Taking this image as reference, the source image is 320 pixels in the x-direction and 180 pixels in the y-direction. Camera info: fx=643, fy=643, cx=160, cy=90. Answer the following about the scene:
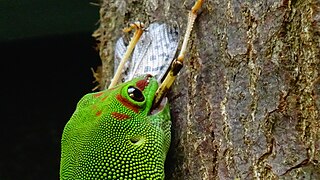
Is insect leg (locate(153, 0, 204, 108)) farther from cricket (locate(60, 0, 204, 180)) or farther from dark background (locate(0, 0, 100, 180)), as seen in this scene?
dark background (locate(0, 0, 100, 180))

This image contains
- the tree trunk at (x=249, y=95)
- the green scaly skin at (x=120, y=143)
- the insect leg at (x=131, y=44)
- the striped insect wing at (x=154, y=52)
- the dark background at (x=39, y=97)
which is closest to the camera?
the tree trunk at (x=249, y=95)

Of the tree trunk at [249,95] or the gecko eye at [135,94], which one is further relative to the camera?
the gecko eye at [135,94]

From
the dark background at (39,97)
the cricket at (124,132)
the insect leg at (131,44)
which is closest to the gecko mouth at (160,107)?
the cricket at (124,132)

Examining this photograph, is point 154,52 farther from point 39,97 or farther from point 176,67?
point 39,97

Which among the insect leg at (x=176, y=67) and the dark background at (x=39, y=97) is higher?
the insect leg at (x=176, y=67)

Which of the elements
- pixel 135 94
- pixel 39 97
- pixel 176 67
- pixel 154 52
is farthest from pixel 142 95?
pixel 39 97

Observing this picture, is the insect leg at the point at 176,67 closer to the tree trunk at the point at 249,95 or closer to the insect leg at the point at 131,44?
the tree trunk at the point at 249,95

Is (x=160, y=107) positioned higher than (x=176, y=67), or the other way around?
(x=176, y=67)
